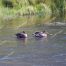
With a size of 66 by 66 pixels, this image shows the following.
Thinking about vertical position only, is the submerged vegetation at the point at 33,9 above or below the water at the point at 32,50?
above

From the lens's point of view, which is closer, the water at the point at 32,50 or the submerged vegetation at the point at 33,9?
the water at the point at 32,50

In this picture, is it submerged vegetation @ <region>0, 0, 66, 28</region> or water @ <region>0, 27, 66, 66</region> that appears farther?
submerged vegetation @ <region>0, 0, 66, 28</region>

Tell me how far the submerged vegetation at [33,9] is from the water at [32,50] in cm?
1231

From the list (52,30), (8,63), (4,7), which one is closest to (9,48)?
(8,63)

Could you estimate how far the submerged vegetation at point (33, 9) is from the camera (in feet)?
125

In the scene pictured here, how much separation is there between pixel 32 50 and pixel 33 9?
72.3 ft

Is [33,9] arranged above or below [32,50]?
above

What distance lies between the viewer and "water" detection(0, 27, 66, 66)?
16.9 m

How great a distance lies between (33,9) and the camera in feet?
136

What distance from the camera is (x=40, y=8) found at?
4281 cm

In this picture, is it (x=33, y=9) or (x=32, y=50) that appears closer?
(x=32, y=50)

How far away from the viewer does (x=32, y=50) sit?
64.1 feet

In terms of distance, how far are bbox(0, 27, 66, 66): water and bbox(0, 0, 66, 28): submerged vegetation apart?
12.3 m

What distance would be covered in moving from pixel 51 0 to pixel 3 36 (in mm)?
22274
